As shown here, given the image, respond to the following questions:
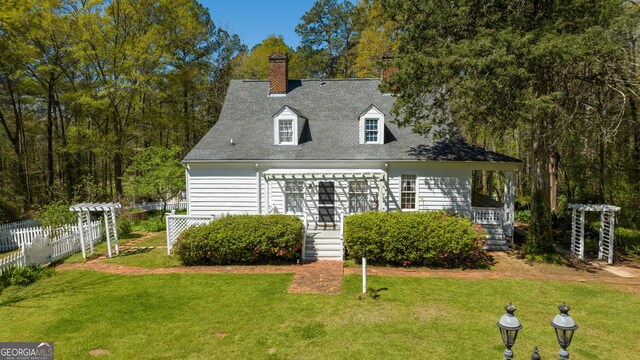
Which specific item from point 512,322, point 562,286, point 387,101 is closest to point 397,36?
point 387,101

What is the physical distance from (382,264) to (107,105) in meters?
22.0

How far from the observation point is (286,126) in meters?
16.3

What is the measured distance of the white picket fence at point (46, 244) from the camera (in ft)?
36.6

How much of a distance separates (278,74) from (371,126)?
6.57 metres

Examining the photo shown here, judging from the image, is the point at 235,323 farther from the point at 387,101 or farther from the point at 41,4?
the point at 41,4

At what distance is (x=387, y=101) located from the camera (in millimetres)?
18078

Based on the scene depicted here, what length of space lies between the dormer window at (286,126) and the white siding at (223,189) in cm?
208

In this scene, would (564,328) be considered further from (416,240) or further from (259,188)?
(259,188)

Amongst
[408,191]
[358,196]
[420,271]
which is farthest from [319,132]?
[420,271]

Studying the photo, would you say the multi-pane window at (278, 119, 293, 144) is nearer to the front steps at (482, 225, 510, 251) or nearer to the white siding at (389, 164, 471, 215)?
the white siding at (389, 164, 471, 215)

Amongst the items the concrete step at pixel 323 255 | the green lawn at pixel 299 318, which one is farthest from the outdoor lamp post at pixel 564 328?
the concrete step at pixel 323 255

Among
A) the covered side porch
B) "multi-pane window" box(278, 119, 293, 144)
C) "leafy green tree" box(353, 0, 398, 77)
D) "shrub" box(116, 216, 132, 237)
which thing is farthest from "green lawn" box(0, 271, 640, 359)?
"leafy green tree" box(353, 0, 398, 77)

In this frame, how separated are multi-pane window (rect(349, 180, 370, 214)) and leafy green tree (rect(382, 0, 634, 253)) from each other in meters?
3.84

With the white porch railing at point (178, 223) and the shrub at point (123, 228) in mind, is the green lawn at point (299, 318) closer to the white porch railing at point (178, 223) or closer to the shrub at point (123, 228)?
the white porch railing at point (178, 223)
